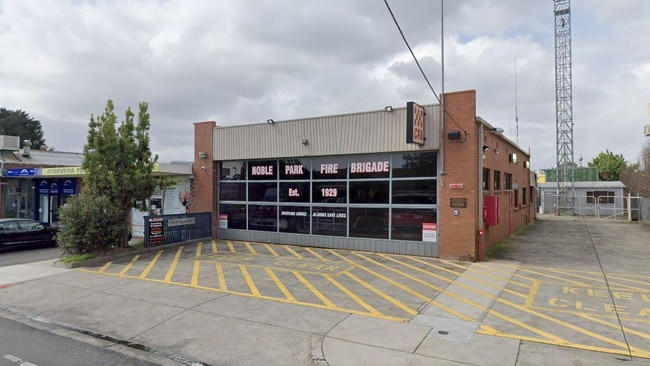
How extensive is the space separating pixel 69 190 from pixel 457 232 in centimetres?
2168

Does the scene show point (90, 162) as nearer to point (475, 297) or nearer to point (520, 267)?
point (475, 297)

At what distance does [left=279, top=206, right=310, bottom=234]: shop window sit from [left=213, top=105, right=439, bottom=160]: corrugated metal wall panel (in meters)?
2.25

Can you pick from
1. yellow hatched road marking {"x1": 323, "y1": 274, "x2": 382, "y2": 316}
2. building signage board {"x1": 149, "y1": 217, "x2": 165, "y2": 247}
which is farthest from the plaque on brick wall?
building signage board {"x1": 149, "y1": 217, "x2": 165, "y2": 247}

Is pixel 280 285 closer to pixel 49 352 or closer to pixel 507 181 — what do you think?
pixel 49 352

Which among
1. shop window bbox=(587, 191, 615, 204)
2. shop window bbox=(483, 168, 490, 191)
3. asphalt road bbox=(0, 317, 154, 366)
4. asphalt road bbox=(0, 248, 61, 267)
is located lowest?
asphalt road bbox=(0, 317, 154, 366)

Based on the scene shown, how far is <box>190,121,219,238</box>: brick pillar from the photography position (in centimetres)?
1886

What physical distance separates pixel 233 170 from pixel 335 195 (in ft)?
18.2

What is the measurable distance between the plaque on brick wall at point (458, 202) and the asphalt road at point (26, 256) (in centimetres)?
1429

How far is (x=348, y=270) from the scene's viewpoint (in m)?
11.7

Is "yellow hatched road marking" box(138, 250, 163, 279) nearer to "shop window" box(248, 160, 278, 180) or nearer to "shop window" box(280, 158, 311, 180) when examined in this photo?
"shop window" box(248, 160, 278, 180)

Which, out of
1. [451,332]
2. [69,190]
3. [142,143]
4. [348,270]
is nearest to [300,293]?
[348,270]

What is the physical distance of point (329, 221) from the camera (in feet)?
52.3

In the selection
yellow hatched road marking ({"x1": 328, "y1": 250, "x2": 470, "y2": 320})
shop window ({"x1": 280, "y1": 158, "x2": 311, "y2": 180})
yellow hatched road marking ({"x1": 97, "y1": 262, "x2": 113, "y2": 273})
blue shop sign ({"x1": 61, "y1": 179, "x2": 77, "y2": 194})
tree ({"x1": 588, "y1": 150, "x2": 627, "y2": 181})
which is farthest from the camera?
tree ({"x1": 588, "y1": 150, "x2": 627, "y2": 181})

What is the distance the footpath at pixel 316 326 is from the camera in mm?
5918
